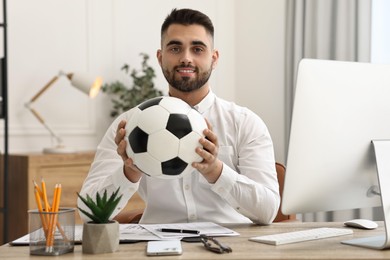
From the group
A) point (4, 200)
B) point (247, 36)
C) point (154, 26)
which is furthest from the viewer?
point (247, 36)

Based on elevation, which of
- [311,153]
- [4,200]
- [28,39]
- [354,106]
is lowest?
[4,200]

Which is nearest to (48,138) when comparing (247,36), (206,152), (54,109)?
(54,109)

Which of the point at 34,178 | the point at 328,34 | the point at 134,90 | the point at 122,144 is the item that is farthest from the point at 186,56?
the point at 328,34

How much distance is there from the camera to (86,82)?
12.0 ft

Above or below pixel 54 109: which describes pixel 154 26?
above

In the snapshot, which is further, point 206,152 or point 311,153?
point 206,152

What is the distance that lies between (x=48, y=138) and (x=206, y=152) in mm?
2513

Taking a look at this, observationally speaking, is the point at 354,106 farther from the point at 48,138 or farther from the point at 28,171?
the point at 48,138

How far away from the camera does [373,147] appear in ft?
4.65

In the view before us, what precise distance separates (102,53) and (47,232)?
2.93 meters

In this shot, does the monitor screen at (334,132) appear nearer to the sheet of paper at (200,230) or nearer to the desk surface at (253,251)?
the desk surface at (253,251)

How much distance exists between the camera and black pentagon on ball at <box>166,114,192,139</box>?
4.88ft

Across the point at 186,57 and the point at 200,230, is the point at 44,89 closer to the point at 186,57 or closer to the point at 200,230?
the point at 186,57

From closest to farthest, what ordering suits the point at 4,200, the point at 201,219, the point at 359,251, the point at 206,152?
1. the point at 359,251
2. the point at 206,152
3. the point at 201,219
4. the point at 4,200
